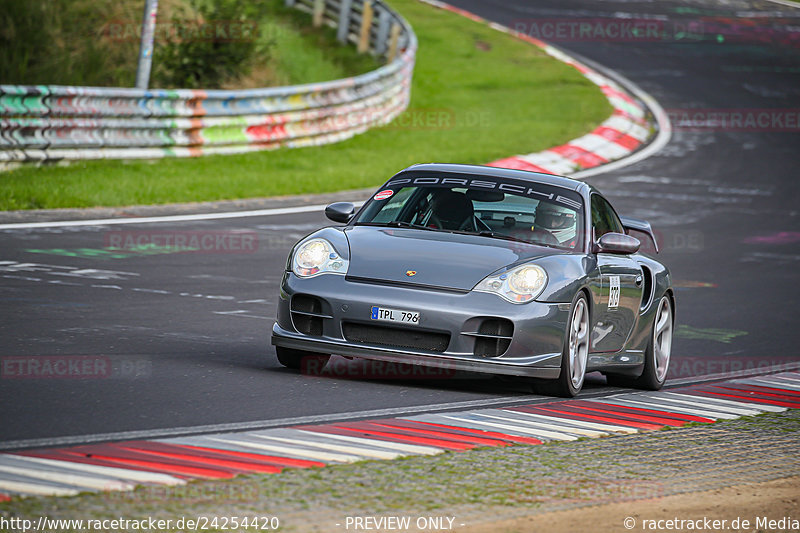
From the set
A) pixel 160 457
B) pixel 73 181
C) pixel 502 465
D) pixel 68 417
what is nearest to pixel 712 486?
pixel 502 465

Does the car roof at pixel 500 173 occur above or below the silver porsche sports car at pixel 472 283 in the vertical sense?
above

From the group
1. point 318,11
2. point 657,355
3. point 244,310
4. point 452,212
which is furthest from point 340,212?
point 318,11

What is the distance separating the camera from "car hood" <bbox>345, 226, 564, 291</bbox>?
26.0 feet

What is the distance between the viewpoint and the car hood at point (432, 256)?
7910mm

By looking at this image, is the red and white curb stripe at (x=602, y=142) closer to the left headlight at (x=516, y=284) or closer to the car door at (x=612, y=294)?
the car door at (x=612, y=294)

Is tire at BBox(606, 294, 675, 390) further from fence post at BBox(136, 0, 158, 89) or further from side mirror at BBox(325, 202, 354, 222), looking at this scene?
fence post at BBox(136, 0, 158, 89)

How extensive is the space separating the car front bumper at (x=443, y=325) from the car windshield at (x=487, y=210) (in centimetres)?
91

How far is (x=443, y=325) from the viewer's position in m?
7.74

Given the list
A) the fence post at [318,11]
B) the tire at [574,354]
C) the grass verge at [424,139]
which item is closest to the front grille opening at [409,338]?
the tire at [574,354]

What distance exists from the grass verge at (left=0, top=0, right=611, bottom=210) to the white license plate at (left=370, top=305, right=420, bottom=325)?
804 centimetres

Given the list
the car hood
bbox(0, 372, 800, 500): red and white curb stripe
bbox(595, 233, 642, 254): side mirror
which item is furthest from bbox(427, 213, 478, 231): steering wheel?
bbox(0, 372, 800, 500): red and white curb stripe

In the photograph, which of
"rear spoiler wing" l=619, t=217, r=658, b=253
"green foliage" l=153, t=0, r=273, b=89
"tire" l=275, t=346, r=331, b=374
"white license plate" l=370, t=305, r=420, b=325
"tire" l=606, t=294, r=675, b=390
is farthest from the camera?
"green foliage" l=153, t=0, r=273, b=89

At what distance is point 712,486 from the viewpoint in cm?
586

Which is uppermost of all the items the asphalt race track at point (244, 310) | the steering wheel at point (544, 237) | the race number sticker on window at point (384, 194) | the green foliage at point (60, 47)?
the green foliage at point (60, 47)
